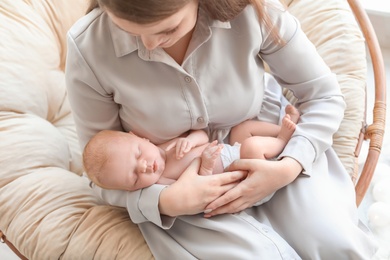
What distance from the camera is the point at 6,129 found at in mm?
1517

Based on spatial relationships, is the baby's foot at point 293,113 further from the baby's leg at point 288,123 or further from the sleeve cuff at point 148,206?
the sleeve cuff at point 148,206

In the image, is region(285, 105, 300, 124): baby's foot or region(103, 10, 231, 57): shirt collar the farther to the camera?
region(285, 105, 300, 124): baby's foot

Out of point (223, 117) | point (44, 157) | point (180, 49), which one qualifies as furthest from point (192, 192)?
point (44, 157)

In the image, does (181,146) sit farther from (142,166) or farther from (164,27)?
(164,27)

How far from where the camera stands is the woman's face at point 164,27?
95 cm

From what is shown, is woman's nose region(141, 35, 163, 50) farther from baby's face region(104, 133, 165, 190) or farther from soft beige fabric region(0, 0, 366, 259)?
soft beige fabric region(0, 0, 366, 259)

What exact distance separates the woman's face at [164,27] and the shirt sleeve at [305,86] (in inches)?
10.7

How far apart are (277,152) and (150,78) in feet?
1.26

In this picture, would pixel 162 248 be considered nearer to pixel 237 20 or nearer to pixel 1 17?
pixel 237 20

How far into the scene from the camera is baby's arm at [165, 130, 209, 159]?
1.25m

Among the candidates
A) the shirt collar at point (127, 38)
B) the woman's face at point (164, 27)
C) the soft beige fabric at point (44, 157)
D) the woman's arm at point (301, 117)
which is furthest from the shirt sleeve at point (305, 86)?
the soft beige fabric at point (44, 157)

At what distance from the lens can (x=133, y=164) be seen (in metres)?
1.23

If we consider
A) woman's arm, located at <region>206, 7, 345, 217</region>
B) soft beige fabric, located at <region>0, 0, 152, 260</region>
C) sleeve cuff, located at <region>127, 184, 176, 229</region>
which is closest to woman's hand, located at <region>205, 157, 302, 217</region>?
woman's arm, located at <region>206, 7, 345, 217</region>

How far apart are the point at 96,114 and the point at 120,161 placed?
0.44ft
